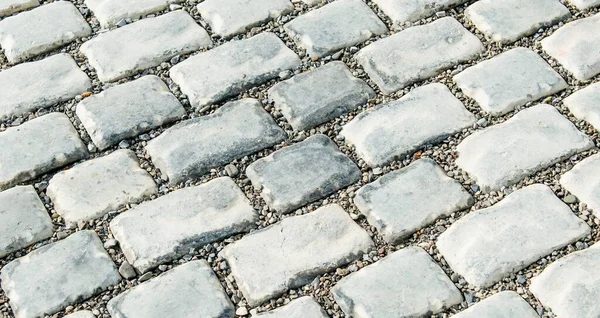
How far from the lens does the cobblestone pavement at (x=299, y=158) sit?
239cm

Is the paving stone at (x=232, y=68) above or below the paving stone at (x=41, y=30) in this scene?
below

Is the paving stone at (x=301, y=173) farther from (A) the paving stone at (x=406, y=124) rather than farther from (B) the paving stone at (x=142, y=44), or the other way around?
(B) the paving stone at (x=142, y=44)

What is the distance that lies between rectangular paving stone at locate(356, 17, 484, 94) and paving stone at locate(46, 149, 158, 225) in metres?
0.80

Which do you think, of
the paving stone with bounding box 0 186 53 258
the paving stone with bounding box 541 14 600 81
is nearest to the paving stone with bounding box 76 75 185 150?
the paving stone with bounding box 0 186 53 258

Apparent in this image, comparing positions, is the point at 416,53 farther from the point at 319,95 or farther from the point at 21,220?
the point at 21,220

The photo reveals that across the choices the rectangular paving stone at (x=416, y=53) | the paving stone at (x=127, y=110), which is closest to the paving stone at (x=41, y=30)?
the paving stone at (x=127, y=110)

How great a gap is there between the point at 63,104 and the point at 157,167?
1.38 feet

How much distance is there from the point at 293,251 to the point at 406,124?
1.89ft

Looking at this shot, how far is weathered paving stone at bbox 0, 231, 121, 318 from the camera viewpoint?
238cm

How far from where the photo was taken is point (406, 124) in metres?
2.79

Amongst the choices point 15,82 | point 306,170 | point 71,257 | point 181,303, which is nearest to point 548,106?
point 306,170

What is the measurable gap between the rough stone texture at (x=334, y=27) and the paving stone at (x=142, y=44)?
0.31 metres

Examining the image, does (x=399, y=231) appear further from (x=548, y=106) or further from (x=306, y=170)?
(x=548, y=106)

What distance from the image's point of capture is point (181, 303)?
7.75ft
